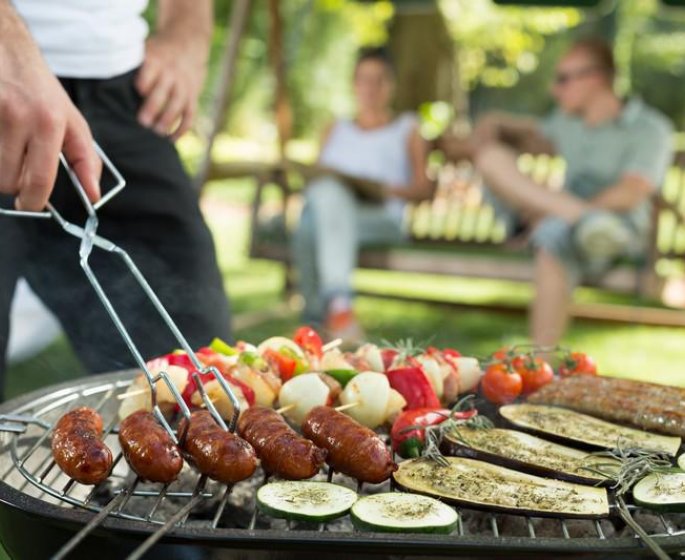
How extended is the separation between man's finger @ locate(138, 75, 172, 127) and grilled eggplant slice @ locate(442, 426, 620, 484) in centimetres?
135

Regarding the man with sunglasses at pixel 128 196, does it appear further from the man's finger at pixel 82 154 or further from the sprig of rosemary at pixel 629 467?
the sprig of rosemary at pixel 629 467

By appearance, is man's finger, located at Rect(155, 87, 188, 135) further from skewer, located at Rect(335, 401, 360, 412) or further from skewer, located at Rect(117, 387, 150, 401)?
skewer, located at Rect(335, 401, 360, 412)

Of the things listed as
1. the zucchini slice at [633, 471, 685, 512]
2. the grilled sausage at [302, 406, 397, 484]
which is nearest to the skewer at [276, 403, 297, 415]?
the grilled sausage at [302, 406, 397, 484]

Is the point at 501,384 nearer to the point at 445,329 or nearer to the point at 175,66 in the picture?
the point at 175,66

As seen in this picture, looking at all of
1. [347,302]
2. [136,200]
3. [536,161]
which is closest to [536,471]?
[136,200]

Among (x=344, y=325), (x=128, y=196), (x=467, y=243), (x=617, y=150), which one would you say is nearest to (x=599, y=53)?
(x=617, y=150)

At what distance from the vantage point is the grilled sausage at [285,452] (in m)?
1.77

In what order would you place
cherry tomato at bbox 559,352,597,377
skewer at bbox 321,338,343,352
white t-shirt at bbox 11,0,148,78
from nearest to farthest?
white t-shirt at bbox 11,0,148,78 → skewer at bbox 321,338,343,352 → cherry tomato at bbox 559,352,597,377

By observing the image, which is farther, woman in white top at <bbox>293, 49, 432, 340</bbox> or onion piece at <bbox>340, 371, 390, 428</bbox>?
woman in white top at <bbox>293, 49, 432, 340</bbox>

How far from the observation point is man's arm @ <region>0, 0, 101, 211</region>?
5.98 ft

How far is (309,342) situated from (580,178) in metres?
4.16

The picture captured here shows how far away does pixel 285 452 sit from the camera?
178cm

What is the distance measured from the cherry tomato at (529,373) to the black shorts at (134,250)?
0.92 metres

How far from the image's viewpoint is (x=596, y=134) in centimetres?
621
